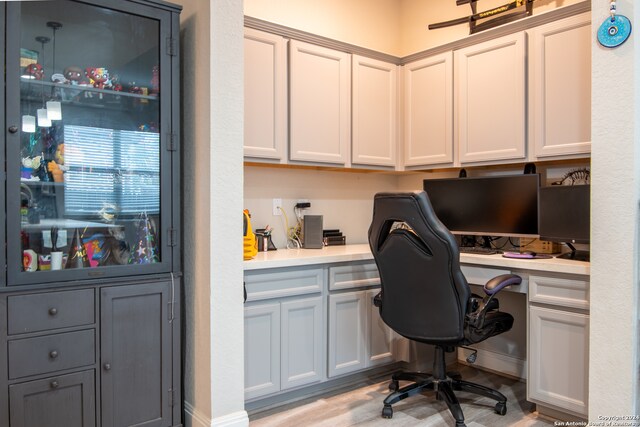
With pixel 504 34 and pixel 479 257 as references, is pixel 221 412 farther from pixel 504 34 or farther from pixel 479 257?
pixel 504 34

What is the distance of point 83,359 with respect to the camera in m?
1.97

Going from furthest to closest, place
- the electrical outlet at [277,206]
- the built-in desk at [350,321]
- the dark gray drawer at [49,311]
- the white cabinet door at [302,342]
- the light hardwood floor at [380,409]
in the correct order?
the electrical outlet at [277,206], the white cabinet door at [302,342], the light hardwood floor at [380,409], the built-in desk at [350,321], the dark gray drawer at [49,311]

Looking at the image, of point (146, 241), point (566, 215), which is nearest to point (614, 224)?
point (566, 215)

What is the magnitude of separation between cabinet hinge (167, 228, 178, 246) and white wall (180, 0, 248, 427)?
3.7 inches

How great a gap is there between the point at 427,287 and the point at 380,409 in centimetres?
82

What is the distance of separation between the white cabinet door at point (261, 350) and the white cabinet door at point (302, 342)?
46mm

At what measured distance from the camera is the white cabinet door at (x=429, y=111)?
3221 millimetres

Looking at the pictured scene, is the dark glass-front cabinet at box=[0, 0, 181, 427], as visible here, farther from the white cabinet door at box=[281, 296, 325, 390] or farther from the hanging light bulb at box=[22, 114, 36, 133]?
the white cabinet door at box=[281, 296, 325, 390]

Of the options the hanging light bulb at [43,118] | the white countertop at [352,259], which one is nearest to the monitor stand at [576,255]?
the white countertop at [352,259]

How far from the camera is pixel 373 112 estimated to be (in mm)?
3365

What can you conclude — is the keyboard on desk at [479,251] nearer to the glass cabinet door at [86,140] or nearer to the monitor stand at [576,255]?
the monitor stand at [576,255]

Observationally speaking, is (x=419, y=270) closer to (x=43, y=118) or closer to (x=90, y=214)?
(x=90, y=214)

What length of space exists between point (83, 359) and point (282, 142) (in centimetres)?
162

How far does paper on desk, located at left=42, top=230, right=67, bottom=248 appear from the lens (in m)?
1.95
